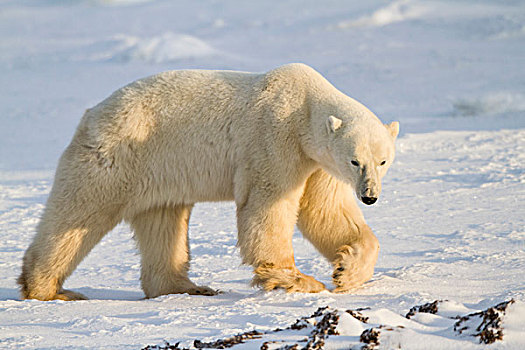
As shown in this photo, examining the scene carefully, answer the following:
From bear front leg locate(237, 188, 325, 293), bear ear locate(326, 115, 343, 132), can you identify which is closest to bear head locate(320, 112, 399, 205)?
bear ear locate(326, 115, 343, 132)

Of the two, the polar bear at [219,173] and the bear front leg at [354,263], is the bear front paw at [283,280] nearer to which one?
the polar bear at [219,173]

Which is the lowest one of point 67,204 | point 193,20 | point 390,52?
point 67,204

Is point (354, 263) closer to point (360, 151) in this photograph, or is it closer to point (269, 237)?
point (269, 237)

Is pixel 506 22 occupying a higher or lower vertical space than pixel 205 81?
higher

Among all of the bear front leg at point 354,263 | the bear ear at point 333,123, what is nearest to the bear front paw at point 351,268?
the bear front leg at point 354,263

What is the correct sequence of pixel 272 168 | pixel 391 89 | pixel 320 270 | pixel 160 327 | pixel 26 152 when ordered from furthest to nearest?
pixel 391 89 < pixel 26 152 < pixel 320 270 < pixel 272 168 < pixel 160 327

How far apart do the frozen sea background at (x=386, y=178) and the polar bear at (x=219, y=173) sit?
1.00 feet

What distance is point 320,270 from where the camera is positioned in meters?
5.62

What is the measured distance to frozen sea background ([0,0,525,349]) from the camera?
3.84 metres

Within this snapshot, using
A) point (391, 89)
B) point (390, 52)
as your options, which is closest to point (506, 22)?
point (390, 52)

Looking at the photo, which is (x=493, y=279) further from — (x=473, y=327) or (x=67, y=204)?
(x=67, y=204)

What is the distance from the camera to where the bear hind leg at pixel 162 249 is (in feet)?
17.2

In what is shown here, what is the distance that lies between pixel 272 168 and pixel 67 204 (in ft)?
4.71

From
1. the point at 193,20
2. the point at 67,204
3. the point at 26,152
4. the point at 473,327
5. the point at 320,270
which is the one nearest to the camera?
the point at 473,327
